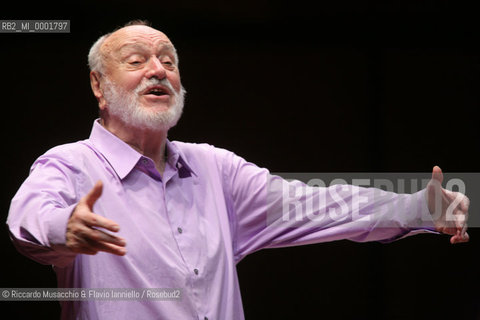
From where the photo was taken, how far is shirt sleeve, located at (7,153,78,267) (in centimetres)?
131

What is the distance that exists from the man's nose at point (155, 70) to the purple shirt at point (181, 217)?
20 cm

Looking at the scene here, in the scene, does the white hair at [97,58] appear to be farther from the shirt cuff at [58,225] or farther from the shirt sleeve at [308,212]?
the shirt cuff at [58,225]

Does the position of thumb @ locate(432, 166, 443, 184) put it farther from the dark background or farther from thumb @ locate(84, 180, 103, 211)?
the dark background

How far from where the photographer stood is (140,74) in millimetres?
1826

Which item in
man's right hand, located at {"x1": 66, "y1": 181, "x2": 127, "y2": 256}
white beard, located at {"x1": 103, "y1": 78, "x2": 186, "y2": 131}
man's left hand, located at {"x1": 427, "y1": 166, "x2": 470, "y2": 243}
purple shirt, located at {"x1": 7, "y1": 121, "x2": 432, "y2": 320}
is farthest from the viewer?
white beard, located at {"x1": 103, "y1": 78, "x2": 186, "y2": 131}

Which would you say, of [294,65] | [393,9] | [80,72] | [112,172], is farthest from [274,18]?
[112,172]

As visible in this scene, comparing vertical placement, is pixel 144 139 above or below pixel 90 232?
above

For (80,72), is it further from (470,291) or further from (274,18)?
(470,291)

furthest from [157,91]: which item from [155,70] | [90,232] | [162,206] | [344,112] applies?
[344,112]

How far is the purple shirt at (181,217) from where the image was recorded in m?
1.51

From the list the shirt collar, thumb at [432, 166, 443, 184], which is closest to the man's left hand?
thumb at [432, 166, 443, 184]

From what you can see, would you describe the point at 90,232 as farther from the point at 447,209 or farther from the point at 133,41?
the point at 447,209

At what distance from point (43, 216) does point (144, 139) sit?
0.53m

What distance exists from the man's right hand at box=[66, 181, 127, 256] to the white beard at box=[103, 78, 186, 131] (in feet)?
1.75
